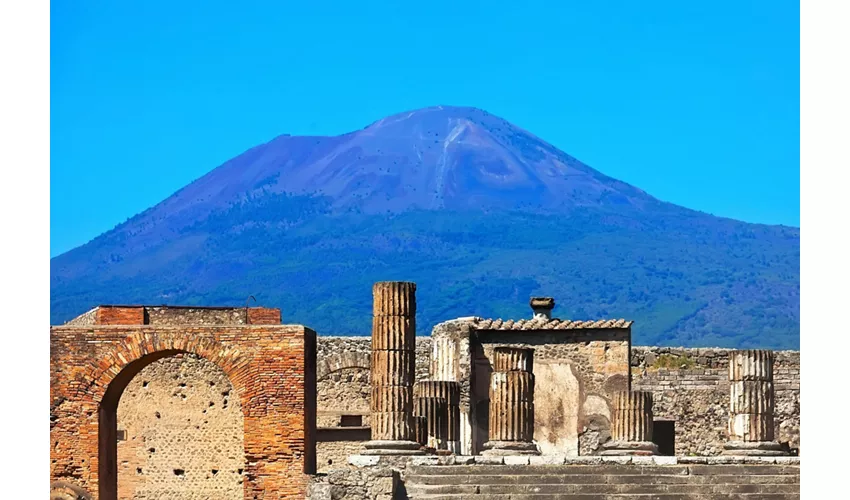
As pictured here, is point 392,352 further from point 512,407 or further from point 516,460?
point 516,460

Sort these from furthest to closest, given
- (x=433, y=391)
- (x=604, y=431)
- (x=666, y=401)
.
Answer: (x=666, y=401)
(x=604, y=431)
(x=433, y=391)

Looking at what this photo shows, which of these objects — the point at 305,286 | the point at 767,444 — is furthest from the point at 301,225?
the point at 767,444

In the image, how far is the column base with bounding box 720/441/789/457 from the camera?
97.9ft

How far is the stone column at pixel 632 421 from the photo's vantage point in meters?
30.9

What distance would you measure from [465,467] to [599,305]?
126 meters

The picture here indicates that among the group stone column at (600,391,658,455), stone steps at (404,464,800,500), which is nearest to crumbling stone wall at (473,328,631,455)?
stone column at (600,391,658,455)

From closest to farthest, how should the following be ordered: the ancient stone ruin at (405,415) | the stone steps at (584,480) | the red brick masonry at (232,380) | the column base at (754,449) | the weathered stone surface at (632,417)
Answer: the stone steps at (584,480), the ancient stone ruin at (405,415), the red brick masonry at (232,380), the column base at (754,449), the weathered stone surface at (632,417)

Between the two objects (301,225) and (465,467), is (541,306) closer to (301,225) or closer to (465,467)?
(465,467)

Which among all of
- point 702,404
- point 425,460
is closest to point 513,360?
point 425,460

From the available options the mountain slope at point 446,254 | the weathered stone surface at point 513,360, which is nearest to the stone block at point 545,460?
the weathered stone surface at point 513,360

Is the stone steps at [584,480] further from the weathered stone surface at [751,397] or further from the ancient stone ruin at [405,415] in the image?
the weathered stone surface at [751,397]

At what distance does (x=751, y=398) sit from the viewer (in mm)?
31375

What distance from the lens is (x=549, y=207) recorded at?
18800 cm

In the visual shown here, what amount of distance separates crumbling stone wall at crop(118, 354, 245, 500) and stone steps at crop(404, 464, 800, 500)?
12.4 metres
